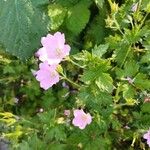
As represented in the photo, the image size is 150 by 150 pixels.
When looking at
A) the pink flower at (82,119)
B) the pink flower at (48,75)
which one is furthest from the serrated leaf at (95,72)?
the pink flower at (82,119)

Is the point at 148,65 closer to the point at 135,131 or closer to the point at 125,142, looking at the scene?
the point at 135,131

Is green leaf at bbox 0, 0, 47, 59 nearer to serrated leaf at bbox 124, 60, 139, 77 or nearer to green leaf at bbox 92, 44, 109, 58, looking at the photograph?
green leaf at bbox 92, 44, 109, 58

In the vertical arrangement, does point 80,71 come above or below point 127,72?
below

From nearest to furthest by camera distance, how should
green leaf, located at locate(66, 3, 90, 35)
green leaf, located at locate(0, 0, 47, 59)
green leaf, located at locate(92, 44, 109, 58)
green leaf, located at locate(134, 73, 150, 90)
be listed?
1. green leaf, located at locate(0, 0, 47, 59)
2. green leaf, located at locate(92, 44, 109, 58)
3. green leaf, located at locate(134, 73, 150, 90)
4. green leaf, located at locate(66, 3, 90, 35)

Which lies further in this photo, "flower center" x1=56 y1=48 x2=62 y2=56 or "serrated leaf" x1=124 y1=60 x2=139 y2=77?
"serrated leaf" x1=124 y1=60 x2=139 y2=77

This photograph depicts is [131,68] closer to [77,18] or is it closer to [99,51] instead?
[99,51]

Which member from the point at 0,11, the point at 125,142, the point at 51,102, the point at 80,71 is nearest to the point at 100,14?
the point at 80,71

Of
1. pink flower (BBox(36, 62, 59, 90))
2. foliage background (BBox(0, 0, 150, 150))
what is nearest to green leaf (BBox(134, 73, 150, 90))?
foliage background (BBox(0, 0, 150, 150))
